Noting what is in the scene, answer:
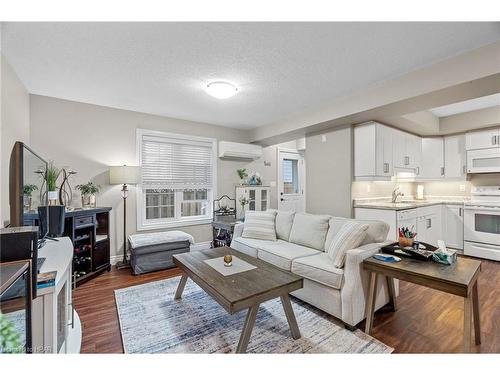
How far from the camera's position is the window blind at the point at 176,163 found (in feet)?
13.1

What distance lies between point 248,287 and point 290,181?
458cm

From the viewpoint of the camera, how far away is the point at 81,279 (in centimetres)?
288

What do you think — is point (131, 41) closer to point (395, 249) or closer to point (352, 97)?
point (352, 97)

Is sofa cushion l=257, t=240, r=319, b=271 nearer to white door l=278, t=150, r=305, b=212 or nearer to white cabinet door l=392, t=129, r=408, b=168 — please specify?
white cabinet door l=392, t=129, r=408, b=168

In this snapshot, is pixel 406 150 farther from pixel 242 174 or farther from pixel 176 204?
pixel 176 204

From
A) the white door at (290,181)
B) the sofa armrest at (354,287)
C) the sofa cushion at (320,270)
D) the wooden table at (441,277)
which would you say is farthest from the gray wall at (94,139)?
the wooden table at (441,277)

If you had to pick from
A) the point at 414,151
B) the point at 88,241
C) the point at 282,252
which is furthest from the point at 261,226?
the point at 414,151

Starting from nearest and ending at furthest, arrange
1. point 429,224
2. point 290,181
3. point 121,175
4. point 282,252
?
1. point 282,252
2. point 121,175
3. point 429,224
4. point 290,181

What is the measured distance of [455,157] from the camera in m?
4.38

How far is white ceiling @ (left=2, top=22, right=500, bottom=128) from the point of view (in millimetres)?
1791

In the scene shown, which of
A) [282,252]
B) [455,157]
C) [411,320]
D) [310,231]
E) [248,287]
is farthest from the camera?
[455,157]

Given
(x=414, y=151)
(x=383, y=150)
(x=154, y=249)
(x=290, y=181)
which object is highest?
(x=414, y=151)
